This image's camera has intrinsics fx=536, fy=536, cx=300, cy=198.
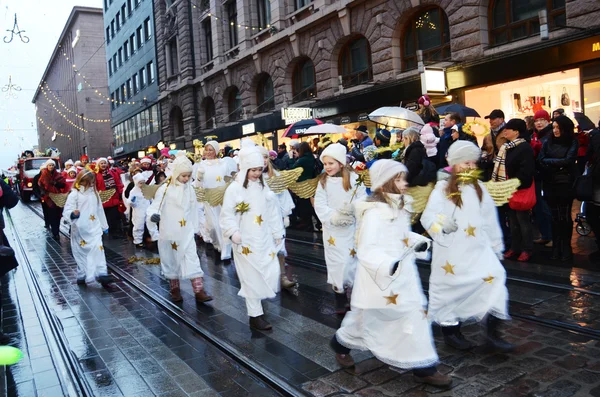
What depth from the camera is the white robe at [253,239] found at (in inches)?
228

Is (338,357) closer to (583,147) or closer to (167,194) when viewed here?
(167,194)

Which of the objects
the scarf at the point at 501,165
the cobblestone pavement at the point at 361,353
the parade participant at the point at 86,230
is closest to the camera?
the cobblestone pavement at the point at 361,353

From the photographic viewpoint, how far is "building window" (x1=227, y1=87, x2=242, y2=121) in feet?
97.1

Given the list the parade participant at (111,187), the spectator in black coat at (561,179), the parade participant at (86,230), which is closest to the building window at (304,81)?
the parade participant at (111,187)

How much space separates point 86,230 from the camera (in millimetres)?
8742

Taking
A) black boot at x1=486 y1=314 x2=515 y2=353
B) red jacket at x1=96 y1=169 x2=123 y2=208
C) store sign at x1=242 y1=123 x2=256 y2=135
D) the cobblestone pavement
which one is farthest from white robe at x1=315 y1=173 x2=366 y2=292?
store sign at x1=242 y1=123 x2=256 y2=135

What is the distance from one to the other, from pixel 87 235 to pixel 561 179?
24.2ft

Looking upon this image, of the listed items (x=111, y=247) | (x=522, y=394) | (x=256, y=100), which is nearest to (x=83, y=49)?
(x=256, y=100)

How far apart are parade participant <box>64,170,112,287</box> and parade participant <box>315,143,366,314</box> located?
13.8 ft

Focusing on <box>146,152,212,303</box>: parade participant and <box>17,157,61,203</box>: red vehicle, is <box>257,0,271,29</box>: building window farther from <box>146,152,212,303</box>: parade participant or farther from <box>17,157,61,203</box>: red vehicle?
<box>146,152,212,303</box>: parade participant

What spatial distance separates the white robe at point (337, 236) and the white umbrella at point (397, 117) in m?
4.64

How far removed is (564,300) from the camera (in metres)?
5.90

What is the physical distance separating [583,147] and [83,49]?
222 feet

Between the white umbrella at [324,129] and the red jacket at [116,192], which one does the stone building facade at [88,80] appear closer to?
the red jacket at [116,192]
